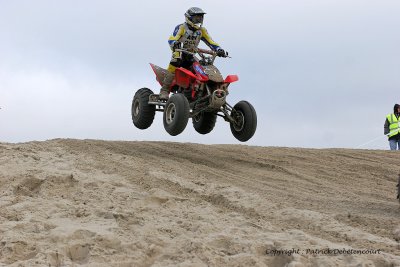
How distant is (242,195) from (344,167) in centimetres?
414

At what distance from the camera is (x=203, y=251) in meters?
4.00

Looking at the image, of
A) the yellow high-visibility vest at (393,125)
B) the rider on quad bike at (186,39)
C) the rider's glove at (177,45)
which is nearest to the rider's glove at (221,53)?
the rider on quad bike at (186,39)

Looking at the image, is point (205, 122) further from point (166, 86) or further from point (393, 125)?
point (393, 125)

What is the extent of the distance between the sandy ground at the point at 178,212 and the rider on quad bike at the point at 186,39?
1610 millimetres

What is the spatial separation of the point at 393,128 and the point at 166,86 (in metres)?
7.31

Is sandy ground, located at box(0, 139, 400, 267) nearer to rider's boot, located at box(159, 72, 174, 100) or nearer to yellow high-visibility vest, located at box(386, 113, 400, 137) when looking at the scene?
rider's boot, located at box(159, 72, 174, 100)

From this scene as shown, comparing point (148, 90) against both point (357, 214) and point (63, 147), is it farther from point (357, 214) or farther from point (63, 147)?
point (357, 214)

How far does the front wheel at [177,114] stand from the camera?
816cm

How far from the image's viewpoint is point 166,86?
9391mm

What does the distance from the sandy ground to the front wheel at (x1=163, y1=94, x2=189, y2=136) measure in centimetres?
48

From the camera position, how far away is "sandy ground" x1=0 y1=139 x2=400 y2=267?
4.01 meters

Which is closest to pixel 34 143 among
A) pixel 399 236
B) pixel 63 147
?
pixel 63 147

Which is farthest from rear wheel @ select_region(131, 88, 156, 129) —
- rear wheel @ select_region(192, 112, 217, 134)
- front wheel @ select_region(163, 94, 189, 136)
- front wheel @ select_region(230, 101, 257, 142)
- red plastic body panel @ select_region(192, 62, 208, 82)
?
front wheel @ select_region(230, 101, 257, 142)

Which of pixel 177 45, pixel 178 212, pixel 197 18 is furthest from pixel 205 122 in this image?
pixel 178 212
